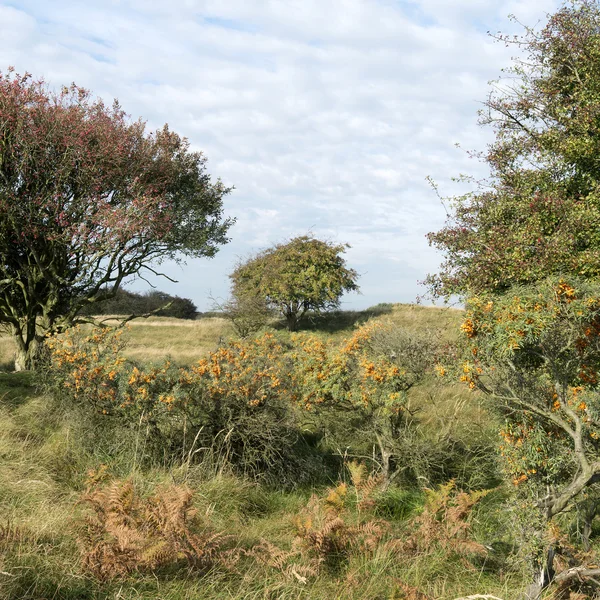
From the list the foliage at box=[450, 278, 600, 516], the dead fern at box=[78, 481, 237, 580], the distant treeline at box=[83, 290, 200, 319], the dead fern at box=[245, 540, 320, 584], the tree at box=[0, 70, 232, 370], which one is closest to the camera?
the dead fern at box=[78, 481, 237, 580]

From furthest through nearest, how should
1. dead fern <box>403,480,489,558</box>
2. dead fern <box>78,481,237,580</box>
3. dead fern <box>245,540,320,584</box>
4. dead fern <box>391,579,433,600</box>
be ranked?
dead fern <box>403,480,489,558</box>, dead fern <box>245,540,320,584</box>, dead fern <box>78,481,237,580</box>, dead fern <box>391,579,433,600</box>

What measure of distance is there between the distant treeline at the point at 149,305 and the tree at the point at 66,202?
24422mm

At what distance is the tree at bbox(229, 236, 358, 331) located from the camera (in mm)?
33031

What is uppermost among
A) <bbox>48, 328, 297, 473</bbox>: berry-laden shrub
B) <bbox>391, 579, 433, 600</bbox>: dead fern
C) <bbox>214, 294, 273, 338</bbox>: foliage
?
<bbox>214, 294, 273, 338</bbox>: foliage

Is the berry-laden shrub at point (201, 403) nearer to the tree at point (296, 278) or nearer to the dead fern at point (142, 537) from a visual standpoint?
the dead fern at point (142, 537)

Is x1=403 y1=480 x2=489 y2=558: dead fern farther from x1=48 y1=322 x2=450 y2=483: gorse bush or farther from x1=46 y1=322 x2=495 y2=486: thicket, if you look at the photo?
x1=48 y1=322 x2=450 y2=483: gorse bush

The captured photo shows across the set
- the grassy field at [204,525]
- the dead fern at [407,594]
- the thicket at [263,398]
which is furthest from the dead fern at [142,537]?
the thicket at [263,398]

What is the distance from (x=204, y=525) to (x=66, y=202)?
37.2 ft

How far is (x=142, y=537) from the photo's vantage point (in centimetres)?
481

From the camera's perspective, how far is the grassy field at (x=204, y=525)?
4.72 metres

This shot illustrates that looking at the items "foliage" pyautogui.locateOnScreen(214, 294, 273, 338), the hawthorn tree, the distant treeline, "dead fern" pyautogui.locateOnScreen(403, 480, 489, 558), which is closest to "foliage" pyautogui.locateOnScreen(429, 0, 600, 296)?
the hawthorn tree

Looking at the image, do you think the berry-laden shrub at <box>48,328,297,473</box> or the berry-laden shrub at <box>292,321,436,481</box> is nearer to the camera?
the berry-laden shrub at <box>48,328,297,473</box>

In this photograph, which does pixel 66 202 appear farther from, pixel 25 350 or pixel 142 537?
pixel 142 537

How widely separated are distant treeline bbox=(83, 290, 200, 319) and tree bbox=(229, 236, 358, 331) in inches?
355
